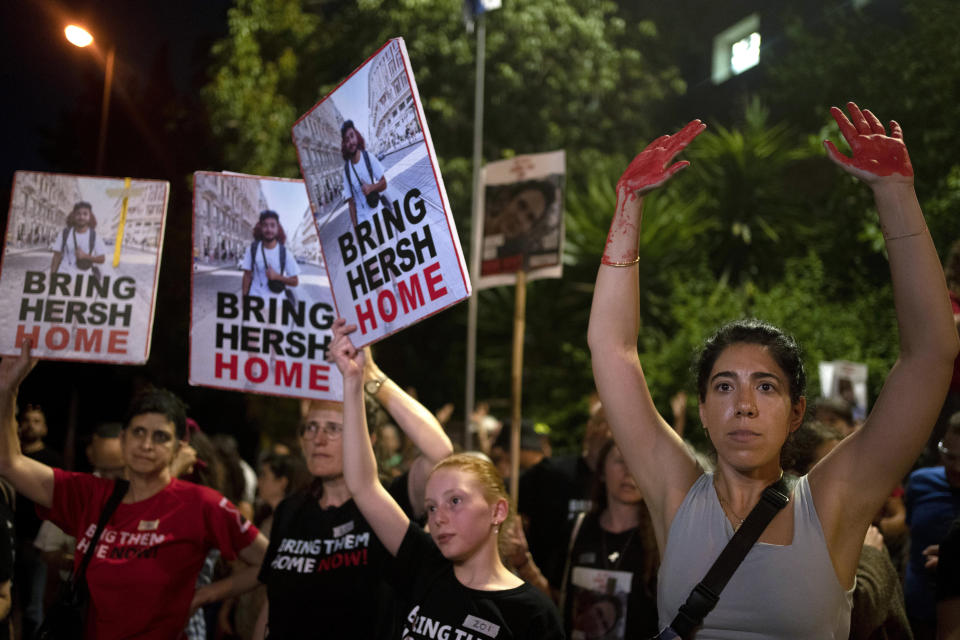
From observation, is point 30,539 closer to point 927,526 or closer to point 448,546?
point 448,546

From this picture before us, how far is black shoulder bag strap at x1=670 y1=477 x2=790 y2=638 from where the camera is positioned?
6.96 feet

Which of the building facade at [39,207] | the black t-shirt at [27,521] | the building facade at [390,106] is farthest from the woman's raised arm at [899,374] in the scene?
the black t-shirt at [27,521]

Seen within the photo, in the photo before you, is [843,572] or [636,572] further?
[636,572]

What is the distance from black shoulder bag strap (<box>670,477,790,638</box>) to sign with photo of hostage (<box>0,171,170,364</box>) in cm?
284

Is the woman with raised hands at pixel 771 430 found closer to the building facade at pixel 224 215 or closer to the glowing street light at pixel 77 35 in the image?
the building facade at pixel 224 215

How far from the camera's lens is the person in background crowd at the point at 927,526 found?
4000 millimetres

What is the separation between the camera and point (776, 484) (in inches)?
88.4

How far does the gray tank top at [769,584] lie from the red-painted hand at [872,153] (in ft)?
2.42

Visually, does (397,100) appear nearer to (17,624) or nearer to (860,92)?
(17,624)

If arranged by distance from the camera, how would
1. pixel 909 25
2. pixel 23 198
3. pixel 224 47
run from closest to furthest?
pixel 23 198
pixel 909 25
pixel 224 47

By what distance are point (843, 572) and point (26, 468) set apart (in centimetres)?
317

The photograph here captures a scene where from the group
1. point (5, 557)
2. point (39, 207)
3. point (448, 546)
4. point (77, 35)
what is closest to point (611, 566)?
point (448, 546)

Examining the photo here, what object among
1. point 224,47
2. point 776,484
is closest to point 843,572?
point 776,484

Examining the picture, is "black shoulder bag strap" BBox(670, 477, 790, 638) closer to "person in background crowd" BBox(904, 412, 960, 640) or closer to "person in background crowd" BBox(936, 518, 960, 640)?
"person in background crowd" BBox(936, 518, 960, 640)
